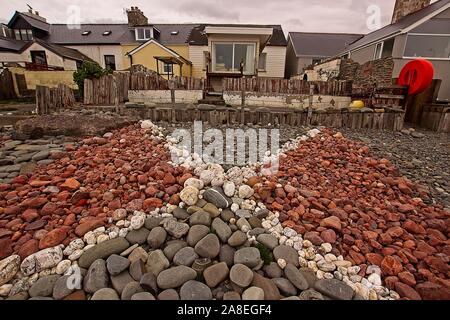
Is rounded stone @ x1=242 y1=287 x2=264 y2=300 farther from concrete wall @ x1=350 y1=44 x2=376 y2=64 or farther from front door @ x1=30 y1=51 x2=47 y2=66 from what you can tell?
front door @ x1=30 y1=51 x2=47 y2=66

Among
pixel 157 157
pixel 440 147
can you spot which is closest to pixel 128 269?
pixel 157 157

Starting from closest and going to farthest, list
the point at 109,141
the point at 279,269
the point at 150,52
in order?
the point at 279,269
the point at 109,141
the point at 150,52

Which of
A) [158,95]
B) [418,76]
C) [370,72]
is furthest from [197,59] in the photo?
[418,76]

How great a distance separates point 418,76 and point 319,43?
65.3ft

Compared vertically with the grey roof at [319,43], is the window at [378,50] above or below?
below

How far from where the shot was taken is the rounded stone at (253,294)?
2.27m

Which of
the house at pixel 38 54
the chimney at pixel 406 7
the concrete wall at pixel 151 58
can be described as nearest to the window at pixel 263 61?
the concrete wall at pixel 151 58

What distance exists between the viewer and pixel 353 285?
2.48 m

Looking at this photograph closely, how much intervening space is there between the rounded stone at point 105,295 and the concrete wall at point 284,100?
8.58 metres

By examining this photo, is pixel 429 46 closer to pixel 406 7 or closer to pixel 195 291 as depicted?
pixel 406 7

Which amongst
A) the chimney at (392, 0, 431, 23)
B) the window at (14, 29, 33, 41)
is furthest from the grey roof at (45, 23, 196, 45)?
the chimney at (392, 0, 431, 23)

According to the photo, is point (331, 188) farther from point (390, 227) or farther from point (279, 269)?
point (279, 269)

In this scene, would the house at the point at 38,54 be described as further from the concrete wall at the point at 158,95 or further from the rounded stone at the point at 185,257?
the rounded stone at the point at 185,257
